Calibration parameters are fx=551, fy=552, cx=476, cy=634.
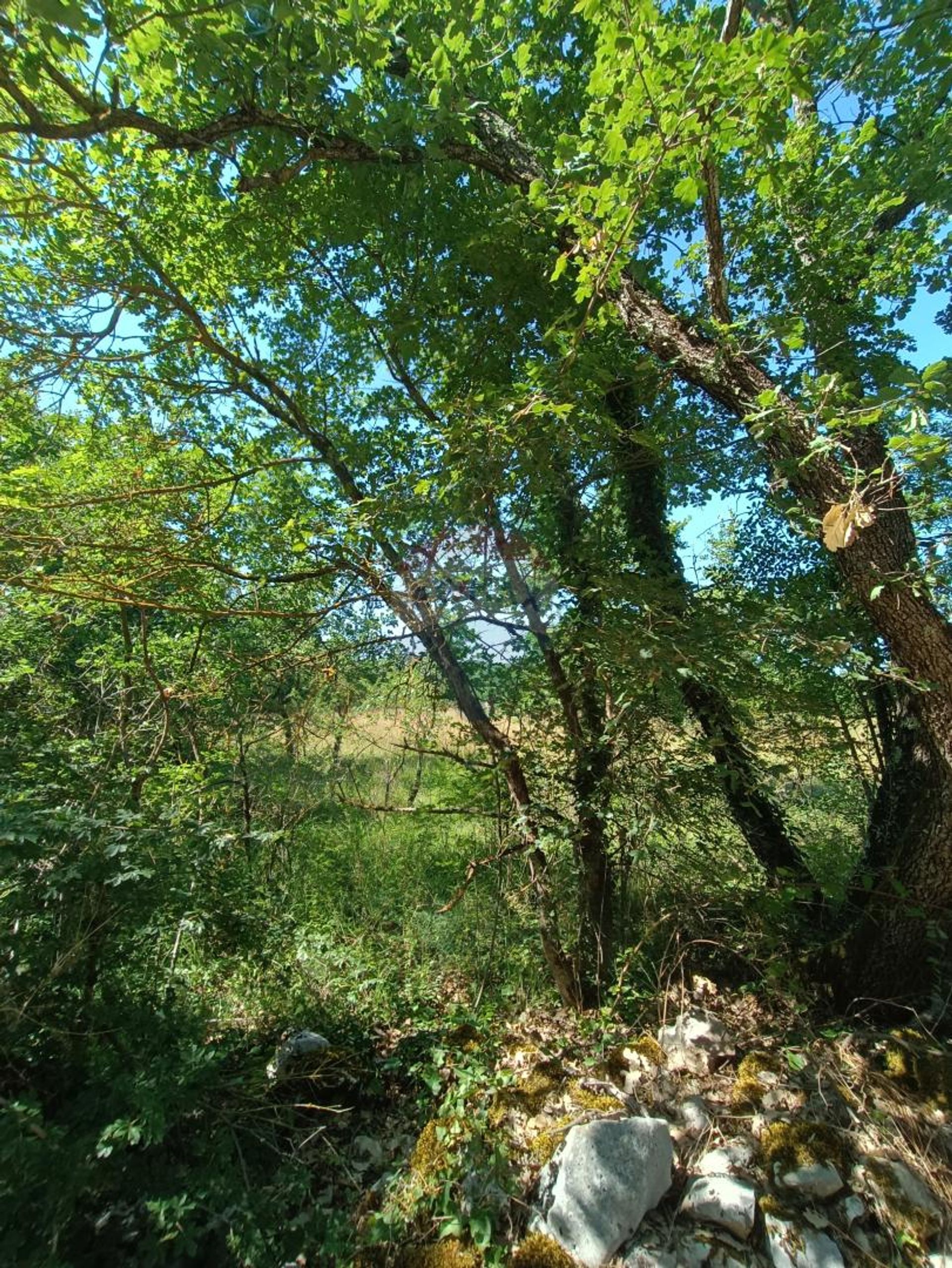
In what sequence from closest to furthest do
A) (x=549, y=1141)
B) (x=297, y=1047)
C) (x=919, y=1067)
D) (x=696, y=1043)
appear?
(x=549, y=1141) < (x=919, y=1067) < (x=696, y=1043) < (x=297, y=1047)

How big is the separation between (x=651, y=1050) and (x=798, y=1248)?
→ 0.87m

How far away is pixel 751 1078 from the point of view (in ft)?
7.93

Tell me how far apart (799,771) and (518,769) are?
5.65 ft

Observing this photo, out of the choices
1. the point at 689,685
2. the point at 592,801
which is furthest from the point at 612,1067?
the point at 689,685

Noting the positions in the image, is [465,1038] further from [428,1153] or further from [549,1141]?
[549,1141]

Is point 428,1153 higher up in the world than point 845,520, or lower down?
lower down

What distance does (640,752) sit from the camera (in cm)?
321

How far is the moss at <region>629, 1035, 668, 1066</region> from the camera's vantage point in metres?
2.58

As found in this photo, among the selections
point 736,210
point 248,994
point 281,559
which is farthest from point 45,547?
point 736,210

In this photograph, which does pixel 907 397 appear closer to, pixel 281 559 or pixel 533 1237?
pixel 533 1237

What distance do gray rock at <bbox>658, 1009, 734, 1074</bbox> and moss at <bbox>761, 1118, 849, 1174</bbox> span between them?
1.22 feet

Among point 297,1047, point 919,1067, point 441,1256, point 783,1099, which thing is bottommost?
point 441,1256

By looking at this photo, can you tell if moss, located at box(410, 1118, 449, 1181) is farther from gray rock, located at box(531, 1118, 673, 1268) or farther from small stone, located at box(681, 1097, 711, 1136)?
small stone, located at box(681, 1097, 711, 1136)

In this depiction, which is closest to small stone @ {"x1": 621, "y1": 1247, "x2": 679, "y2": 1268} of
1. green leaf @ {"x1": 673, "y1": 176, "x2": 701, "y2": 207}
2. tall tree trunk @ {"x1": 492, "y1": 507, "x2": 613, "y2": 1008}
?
tall tree trunk @ {"x1": 492, "y1": 507, "x2": 613, "y2": 1008}
